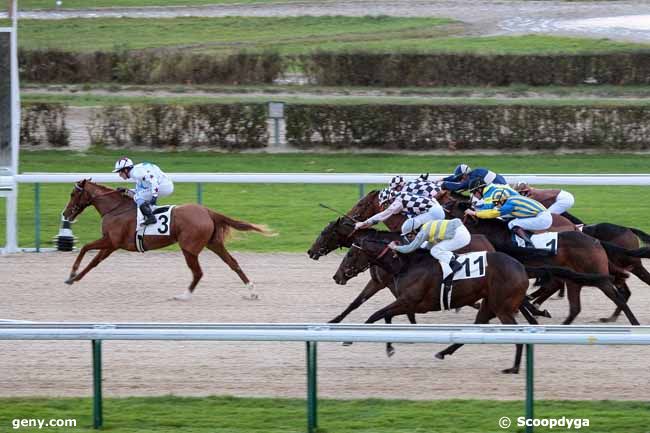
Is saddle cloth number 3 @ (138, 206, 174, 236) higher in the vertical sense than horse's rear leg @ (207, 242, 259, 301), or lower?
higher

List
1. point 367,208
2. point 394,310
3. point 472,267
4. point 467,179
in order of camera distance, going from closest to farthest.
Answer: point 472,267, point 394,310, point 467,179, point 367,208

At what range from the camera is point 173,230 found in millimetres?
9602

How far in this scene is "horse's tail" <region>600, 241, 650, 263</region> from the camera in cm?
852

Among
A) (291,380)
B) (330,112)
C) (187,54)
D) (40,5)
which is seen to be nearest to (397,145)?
(330,112)

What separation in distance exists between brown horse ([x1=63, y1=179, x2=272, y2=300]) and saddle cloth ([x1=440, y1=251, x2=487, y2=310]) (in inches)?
94.5

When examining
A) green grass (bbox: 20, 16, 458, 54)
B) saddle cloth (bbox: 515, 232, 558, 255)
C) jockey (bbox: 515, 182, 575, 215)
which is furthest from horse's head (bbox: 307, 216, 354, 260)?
green grass (bbox: 20, 16, 458, 54)

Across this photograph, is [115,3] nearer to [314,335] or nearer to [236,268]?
[236,268]

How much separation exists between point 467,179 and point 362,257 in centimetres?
202

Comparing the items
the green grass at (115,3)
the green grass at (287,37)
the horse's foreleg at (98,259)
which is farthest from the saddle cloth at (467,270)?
the green grass at (115,3)

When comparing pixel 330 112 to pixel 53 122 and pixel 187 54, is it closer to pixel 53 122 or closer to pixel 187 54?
pixel 53 122

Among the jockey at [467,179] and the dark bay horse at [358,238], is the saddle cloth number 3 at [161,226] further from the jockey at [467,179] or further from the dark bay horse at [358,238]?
the jockey at [467,179]

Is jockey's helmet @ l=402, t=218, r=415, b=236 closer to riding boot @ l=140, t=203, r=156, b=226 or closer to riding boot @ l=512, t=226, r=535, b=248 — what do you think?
riding boot @ l=512, t=226, r=535, b=248

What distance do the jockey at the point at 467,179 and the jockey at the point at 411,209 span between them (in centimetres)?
64

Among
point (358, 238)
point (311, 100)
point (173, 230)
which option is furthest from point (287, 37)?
point (358, 238)
